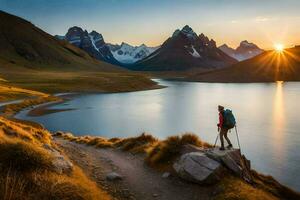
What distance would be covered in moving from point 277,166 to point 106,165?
→ 2045 cm

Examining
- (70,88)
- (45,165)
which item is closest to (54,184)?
(45,165)

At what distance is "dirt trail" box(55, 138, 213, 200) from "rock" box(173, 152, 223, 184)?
15.4 inches

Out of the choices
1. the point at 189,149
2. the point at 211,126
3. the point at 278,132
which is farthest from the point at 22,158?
the point at 211,126

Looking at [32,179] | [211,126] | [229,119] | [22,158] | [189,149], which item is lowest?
[211,126]

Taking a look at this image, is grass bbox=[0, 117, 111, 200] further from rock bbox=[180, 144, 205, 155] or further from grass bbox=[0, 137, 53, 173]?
rock bbox=[180, 144, 205, 155]

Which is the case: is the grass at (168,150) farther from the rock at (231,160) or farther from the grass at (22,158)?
the grass at (22,158)

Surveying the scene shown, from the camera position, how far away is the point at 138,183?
1800 cm

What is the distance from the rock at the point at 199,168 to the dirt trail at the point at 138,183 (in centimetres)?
39

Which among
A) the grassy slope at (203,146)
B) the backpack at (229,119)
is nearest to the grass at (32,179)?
the grassy slope at (203,146)

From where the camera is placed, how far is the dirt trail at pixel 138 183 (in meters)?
16.3

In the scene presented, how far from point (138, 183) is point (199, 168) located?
3.31m

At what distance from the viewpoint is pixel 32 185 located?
1183 centimetres

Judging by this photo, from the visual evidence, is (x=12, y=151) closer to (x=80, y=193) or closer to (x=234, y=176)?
(x=80, y=193)

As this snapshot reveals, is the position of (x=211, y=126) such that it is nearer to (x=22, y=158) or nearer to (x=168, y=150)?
(x=168, y=150)
